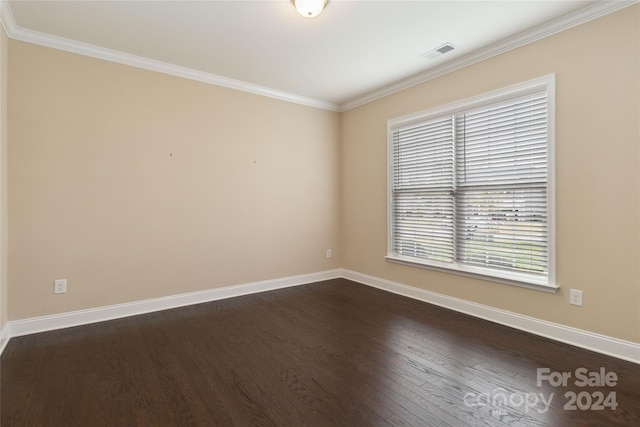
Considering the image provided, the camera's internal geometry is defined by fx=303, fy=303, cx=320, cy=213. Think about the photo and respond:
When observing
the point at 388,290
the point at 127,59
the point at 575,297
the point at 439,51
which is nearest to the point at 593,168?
the point at 575,297

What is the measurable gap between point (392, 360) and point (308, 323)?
0.99 meters

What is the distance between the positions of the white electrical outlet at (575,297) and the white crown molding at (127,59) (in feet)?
12.6

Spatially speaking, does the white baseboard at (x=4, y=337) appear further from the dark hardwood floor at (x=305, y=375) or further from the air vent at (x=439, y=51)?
the air vent at (x=439, y=51)

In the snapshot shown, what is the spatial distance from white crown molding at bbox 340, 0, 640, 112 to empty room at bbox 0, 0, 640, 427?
0.02 metres

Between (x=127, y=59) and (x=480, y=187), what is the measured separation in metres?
3.93

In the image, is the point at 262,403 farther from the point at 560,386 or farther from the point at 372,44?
the point at 372,44

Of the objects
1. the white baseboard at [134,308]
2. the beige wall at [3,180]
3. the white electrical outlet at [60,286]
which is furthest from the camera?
the white electrical outlet at [60,286]

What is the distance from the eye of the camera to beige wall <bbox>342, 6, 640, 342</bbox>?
227 cm

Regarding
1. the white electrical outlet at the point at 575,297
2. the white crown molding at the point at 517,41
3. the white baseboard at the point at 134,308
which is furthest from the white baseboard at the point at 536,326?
the white crown molding at the point at 517,41

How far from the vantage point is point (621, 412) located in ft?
5.65

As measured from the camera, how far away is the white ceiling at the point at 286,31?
7.91 ft

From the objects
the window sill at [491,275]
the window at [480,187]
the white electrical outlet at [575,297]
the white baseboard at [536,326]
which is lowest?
the white baseboard at [536,326]

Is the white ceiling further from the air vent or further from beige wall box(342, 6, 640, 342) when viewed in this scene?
beige wall box(342, 6, 640, 342)

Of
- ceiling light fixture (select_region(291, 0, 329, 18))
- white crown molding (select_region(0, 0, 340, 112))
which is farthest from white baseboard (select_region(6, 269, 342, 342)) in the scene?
ceiling light fixture (select_region(291, 0, 329, 18))
